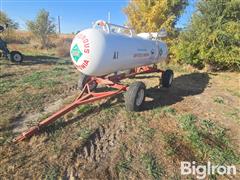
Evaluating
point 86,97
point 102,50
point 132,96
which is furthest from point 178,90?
point 102,50

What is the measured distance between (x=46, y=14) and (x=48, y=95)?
20.1 metres

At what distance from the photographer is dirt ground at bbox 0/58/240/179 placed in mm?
3990

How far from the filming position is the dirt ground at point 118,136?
13.1 ft

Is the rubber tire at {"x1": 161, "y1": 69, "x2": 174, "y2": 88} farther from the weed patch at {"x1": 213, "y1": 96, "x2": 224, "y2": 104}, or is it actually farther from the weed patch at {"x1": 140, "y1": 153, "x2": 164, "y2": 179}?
the weed patch at {"x1": 140, "y1": 153, "x2": 164, "y2": 179}

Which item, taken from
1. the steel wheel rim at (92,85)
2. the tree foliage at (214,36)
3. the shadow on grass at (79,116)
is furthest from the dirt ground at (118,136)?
the tree foliage at (214,36)

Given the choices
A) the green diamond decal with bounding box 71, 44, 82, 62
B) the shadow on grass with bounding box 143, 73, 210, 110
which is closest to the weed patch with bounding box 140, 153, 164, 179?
the shadow on grass with bounding box 143, 73, 210, 110

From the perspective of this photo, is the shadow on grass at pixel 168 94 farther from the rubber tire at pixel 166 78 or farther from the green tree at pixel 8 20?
the green tree at pixel 8 20

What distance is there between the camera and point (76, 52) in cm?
557

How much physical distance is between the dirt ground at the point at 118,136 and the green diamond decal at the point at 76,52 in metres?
1.45

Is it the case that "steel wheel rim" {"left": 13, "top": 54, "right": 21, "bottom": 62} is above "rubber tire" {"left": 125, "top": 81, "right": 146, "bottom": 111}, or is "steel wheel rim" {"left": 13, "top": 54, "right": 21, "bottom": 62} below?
above

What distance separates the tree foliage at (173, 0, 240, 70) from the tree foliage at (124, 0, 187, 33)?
3.96 m

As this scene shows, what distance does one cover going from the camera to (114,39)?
586cm

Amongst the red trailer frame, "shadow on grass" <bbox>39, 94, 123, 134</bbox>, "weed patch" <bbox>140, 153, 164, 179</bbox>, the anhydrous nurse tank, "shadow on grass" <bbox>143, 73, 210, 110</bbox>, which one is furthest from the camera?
"shadow on grass" <bbox>143, 73, 210, 110</bbox>

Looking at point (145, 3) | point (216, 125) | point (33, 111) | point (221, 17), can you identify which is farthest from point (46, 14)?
point (216, 125)
